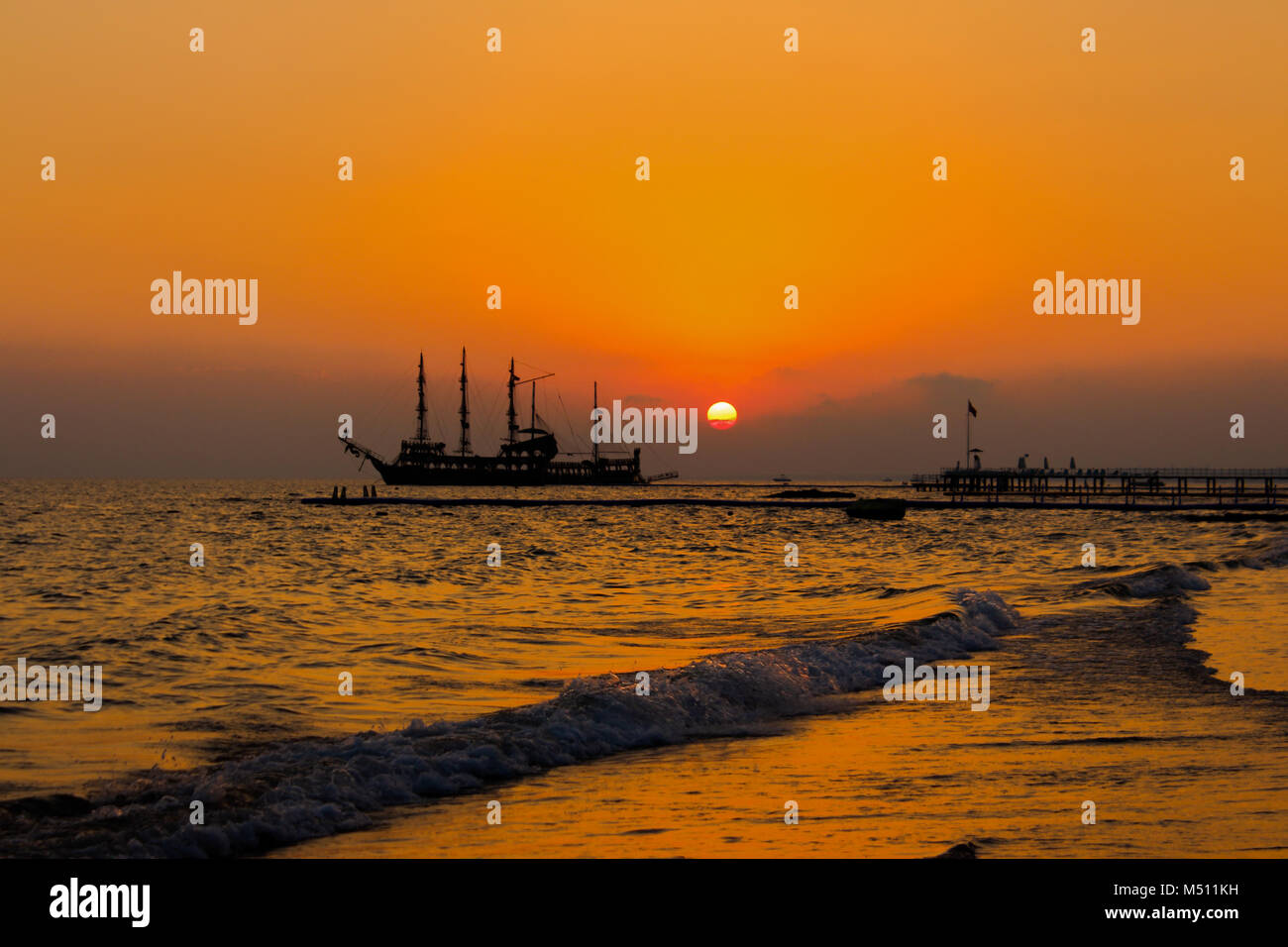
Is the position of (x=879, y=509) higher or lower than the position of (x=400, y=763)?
higher

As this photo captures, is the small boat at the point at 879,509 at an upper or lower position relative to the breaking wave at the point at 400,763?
upper

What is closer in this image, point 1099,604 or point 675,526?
point 1099,604

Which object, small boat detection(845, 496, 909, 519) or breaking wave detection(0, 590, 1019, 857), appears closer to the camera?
breaking wave detection(0, 590, 1019, 857)

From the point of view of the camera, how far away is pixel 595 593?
29453mm

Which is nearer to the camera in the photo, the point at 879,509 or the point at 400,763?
the point at 400,763

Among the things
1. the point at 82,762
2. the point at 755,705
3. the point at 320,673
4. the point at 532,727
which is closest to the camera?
the point at 82,762

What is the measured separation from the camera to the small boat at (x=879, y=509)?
8500cm

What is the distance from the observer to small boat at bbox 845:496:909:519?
85.0 metres

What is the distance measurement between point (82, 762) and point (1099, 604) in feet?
75.1

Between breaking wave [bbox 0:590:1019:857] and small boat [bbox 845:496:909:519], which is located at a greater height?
small boat [bbox 845:496:909:519]

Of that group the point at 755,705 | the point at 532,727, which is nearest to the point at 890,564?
the point at 755,705

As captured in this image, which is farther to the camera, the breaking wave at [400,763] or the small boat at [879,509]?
the small boat at [879,509]

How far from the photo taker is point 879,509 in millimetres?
85750
